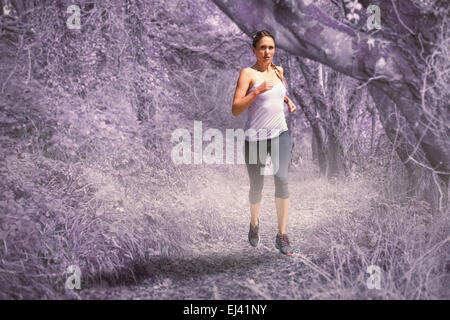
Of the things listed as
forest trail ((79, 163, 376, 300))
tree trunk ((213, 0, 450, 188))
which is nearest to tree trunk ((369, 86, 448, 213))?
tree trunk ((213, 0, 450, 188))

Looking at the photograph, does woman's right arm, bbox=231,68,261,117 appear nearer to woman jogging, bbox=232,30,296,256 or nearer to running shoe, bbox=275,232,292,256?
woman jogging, bbox=232,30,296,256

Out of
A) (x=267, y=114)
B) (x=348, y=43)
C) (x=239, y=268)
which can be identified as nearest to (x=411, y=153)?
(x=348, y=43)

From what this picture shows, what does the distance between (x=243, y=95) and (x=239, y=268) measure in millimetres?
1713

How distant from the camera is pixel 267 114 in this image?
3580 millimetres

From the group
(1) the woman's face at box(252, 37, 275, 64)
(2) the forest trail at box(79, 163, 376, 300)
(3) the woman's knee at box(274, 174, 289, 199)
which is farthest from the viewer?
(3) the woman's knee at box(274, 174, 289, 199)

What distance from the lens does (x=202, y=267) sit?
3816 mm

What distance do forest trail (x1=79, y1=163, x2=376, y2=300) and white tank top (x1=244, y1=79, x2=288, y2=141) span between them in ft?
4.22

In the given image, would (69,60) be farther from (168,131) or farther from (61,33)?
(168,131)

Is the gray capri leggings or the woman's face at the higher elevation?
the woman's face

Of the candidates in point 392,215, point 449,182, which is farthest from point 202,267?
point 449,182

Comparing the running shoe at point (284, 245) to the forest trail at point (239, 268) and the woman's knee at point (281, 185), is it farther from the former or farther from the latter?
the woman's knee at point (281, 185)

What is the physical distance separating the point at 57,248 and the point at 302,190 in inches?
185

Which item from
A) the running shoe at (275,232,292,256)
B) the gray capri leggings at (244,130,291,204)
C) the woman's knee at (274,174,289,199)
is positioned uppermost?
the gray capri leggings at (244,130,291,204)

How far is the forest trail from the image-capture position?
3.26 m
